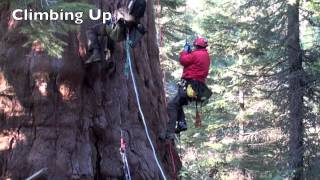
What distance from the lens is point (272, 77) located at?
13.8 metres

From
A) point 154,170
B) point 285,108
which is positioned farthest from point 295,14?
point 154,170

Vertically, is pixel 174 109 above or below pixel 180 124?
above

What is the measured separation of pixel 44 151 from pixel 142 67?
233cm

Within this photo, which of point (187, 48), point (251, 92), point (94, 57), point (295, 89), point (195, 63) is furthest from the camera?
point (251, 92)

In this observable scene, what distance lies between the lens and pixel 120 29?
6215mm

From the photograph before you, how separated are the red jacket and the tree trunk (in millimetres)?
5716

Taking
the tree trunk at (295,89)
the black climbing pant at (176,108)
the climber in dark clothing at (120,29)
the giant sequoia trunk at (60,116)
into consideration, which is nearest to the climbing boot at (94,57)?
the climber in dark clothing at (120,29)

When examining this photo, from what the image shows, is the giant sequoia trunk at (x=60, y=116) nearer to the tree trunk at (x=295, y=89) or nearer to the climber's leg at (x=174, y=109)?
the climber's leg at (x=174, y=109)

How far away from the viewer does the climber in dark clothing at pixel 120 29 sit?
609 cm

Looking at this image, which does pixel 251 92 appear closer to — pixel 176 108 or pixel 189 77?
pixel 176 108

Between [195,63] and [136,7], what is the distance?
5.88 feet

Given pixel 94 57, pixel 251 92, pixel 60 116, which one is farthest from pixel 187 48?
pixel 251 92

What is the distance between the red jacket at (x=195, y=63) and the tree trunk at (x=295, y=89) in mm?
5716

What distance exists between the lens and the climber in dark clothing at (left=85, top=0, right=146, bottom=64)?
6.09 m
